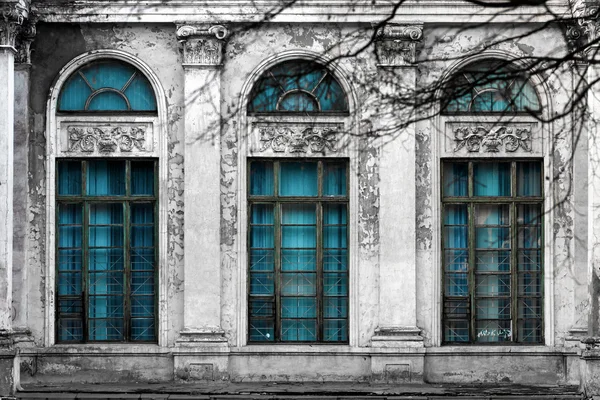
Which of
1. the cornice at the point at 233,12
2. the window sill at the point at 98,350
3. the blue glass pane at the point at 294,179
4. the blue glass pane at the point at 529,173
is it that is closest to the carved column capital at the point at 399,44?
the cornice at the point at 233,12

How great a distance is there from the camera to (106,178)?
16.0m

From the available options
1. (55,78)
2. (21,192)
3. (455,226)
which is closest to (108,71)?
(55,78)

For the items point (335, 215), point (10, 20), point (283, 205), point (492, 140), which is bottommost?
point (335, 215)

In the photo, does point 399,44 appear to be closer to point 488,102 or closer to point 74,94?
point 488,102

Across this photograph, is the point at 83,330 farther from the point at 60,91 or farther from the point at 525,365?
the point at 525,365

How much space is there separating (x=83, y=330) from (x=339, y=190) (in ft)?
13.2

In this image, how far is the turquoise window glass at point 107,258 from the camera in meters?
16.0

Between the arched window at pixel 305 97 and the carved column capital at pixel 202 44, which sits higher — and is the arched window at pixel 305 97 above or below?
below

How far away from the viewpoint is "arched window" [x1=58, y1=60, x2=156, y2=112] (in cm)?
1599

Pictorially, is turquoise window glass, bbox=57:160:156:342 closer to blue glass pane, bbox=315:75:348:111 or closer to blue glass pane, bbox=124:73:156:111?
blue glass pane, bbox=124:73:156:111

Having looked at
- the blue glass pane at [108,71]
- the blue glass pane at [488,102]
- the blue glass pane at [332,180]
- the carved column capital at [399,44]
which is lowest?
the blue glass pane at [332,180]

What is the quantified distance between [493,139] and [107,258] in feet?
18.3

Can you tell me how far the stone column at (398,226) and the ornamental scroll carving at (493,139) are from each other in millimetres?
777

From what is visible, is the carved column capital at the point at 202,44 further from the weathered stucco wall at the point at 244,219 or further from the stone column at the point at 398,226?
the stone column at the point at 398,226
